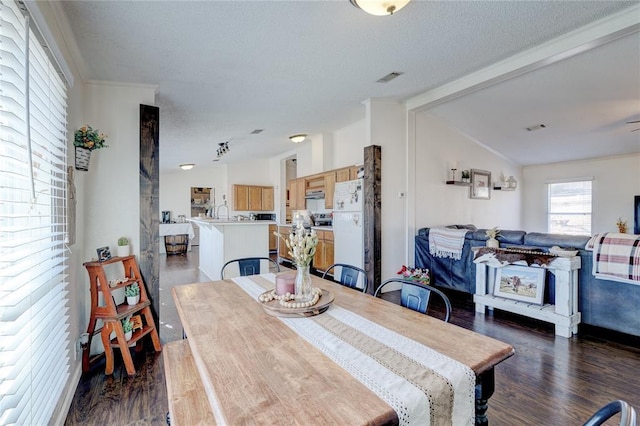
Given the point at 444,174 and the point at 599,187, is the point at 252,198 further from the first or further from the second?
the point at 599,187

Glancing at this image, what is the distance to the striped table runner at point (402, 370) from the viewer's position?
892 mm

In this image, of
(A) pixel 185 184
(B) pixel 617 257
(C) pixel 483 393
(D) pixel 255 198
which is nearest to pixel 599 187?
(B) pixel 617 257

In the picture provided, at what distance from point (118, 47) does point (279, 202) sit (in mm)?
6181

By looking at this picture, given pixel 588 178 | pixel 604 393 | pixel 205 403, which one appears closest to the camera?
pixel 205 403

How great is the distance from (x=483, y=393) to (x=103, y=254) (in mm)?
2838

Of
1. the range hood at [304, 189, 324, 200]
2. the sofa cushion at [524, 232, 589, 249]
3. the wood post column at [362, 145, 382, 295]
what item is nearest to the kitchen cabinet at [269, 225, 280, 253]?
the range hood at [304, 189, 324, 200]

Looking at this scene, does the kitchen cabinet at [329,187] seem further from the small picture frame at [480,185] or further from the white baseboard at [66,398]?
the white baseboard at [66,398]

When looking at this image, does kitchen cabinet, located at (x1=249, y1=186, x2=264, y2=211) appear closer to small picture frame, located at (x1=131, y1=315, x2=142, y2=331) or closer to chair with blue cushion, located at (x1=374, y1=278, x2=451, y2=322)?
small picture frame, located at (x1=131, y1=315, x2=142, y2=331)

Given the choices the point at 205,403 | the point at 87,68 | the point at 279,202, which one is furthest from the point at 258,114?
the point at 279,202

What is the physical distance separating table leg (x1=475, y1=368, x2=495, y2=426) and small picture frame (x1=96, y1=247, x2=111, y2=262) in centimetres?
278

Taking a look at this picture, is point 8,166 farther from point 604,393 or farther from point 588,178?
point 588,178

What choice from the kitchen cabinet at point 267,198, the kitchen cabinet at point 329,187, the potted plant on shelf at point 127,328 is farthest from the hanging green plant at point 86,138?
the kitchen cabinet at point 267,198

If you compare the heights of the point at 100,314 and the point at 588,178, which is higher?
the point at 588,178

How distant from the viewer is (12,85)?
1.26 meters
